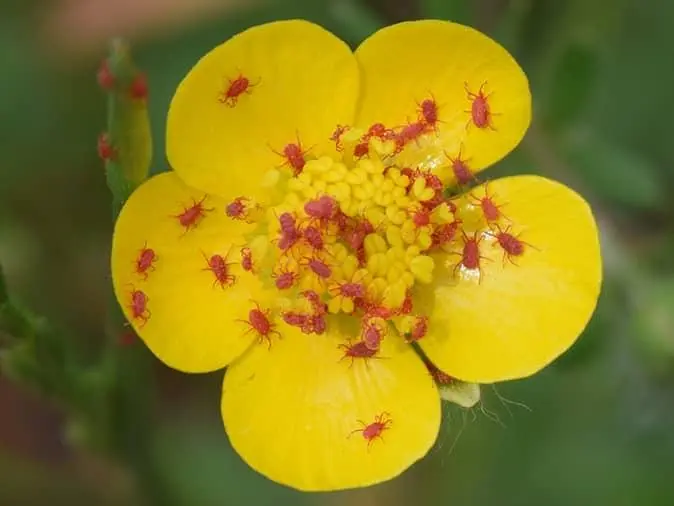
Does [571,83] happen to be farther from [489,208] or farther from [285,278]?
[285,278]

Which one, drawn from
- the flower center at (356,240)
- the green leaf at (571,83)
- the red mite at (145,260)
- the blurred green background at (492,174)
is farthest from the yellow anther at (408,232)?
the green leaf at (571,83)

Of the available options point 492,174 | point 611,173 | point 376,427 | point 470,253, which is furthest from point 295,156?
point 611,173

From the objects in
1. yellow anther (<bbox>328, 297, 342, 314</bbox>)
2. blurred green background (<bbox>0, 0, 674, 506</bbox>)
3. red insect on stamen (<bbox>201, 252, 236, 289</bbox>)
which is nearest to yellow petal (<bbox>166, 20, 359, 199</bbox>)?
red insect on stamen (<bbox>201, 252, 236, 289</bbox>)

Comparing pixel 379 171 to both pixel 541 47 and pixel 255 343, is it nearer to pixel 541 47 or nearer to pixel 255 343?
pixel 255 343

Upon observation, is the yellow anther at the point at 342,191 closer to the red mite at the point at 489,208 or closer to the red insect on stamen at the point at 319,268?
the red insect on stamen at the point at 319,268

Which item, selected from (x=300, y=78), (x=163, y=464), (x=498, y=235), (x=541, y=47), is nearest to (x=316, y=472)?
(x=498, y=235)

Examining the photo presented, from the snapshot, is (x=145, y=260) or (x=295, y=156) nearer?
(x=145, y=260)
